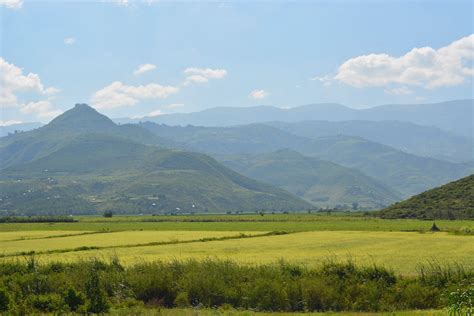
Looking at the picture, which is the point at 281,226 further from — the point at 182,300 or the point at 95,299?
the point at 95,299

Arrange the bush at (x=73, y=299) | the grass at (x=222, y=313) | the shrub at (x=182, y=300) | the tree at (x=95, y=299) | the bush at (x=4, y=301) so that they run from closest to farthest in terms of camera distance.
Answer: the grass at (x=222, y=313), the tree at (x=95, y=299), the bush at (x=4, y=301), the bush at (x=73, y=299), the shrub at (x=182, y=300)

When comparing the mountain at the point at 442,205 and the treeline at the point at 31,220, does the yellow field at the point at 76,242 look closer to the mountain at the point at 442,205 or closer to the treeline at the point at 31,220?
the mountain at the point at 442,205

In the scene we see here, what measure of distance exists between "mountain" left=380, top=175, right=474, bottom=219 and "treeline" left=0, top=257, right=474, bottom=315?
105m

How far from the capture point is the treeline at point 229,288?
1232 inches

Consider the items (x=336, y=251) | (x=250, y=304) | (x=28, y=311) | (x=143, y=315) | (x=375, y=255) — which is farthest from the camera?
(x=336, y=251)

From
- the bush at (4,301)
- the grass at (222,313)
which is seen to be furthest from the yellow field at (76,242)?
the grass at (222,313)

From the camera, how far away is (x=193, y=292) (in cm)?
3397

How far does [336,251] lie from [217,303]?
2543 cm

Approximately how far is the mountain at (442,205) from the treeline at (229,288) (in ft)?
343

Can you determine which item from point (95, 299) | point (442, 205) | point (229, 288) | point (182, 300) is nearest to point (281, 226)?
point (442, 205)

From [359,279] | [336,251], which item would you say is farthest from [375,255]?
[359,279]

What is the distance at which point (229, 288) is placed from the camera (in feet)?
110

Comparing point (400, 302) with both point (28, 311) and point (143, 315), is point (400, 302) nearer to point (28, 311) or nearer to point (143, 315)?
point (143, 315)

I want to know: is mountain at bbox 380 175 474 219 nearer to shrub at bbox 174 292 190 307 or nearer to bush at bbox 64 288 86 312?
shrub at bbox 174 292 190 307
